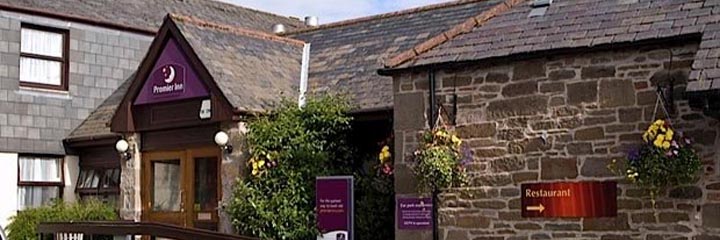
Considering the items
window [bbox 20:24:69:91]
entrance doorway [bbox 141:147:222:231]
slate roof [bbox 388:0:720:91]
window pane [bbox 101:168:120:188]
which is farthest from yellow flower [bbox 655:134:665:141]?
window [bbox 20:24:69:91]

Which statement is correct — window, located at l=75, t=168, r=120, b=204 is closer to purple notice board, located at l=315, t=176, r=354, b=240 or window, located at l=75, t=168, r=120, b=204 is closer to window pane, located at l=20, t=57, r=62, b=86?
window pane, located at l=20, t=57, r=62, b=86

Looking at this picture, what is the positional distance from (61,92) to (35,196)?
213 cm

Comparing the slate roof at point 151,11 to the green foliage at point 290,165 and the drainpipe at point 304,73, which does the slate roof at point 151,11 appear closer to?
the drainpipe at point 304,73

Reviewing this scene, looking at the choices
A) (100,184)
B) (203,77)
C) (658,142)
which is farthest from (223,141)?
(658,142)

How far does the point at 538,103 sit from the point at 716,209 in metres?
2.38

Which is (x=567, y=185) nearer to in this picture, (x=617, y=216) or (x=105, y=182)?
(x=617, y=216)

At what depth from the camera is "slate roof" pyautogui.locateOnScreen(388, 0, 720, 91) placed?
10422mm

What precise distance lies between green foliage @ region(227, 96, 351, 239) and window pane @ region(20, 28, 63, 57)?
260 inches

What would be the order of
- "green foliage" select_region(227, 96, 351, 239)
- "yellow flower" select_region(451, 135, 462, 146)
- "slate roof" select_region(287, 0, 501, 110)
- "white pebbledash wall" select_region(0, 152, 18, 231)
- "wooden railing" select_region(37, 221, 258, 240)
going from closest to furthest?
"wooden railing" select_region(37, 221, 258, 240), "yellow flower" select_region(451, 135, 462, 146), "green foliage" select_region(227, 96, 351, 239), "slate roof" select_region(287, 0, 501, 110), "white pebbledash wall" select_region(0, 152, 18, 231)

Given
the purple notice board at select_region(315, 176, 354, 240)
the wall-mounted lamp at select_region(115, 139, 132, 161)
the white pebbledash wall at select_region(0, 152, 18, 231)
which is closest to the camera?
the purple notice board at select_region(315, 176, 354, 240)

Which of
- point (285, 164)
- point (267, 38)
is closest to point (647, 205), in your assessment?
point (285, 164)

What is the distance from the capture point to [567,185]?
11328mm

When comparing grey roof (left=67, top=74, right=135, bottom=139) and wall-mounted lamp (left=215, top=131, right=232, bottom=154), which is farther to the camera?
grey roof (left=67, top=74, right=135, bottom=139)

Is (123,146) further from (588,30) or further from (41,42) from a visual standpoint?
(588,30)
